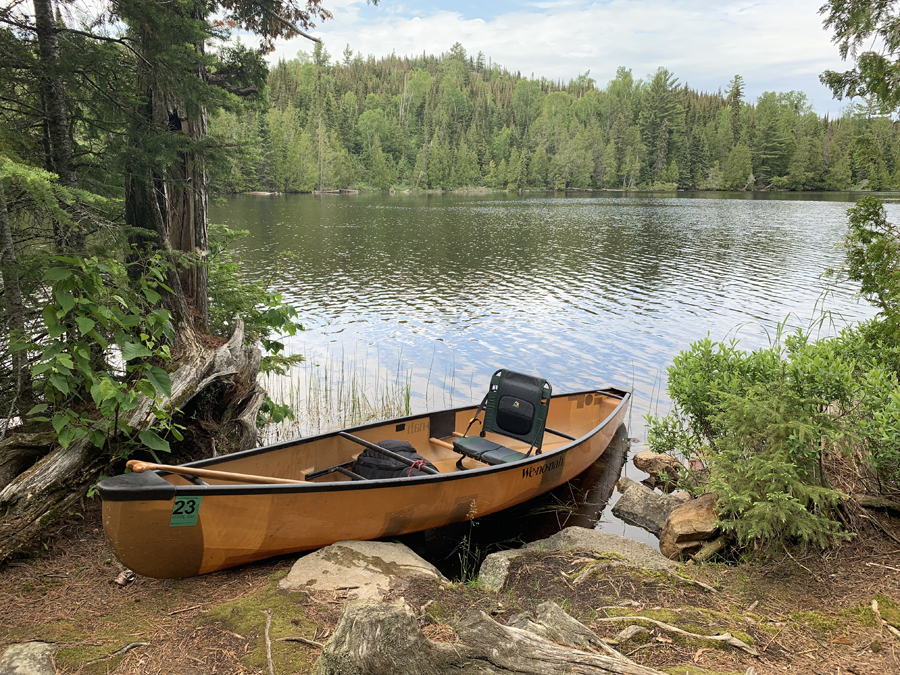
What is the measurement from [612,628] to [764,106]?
129330 millimetres

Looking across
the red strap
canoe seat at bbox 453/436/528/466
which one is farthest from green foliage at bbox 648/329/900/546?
the red strap

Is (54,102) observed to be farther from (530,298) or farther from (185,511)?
(530,298)

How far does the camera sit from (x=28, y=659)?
292 cm

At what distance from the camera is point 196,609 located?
3.75 metres

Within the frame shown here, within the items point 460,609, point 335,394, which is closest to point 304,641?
point 460,609

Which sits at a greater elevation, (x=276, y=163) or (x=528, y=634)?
(x=276, y=163)

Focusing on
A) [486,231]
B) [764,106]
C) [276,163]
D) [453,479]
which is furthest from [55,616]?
[764,106]

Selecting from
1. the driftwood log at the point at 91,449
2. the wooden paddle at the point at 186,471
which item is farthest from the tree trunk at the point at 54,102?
the wooden paddle at the point at 186,471

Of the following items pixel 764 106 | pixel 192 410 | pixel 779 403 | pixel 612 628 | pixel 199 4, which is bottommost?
pixel 612 628

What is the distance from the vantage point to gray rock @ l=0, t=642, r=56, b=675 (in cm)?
284

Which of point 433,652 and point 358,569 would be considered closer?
point 433,652

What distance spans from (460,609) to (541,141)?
122 metres

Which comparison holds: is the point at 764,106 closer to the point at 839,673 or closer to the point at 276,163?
the point at 276,163

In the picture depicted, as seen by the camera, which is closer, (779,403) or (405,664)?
(405,664)
